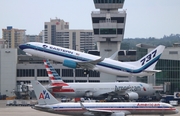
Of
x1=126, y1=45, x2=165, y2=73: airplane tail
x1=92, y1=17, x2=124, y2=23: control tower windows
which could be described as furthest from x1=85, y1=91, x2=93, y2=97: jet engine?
x1=92, y1=17, x2=124, y2=23: control tower windows

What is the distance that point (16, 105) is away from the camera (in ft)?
418

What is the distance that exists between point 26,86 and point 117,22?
33.3 metres

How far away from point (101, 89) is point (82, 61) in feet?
101

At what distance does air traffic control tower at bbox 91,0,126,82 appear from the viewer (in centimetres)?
16288

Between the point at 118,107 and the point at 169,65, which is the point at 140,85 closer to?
the point at 169,65

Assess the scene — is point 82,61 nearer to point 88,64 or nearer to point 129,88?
point 88,64

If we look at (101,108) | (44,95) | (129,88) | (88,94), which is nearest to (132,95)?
(129,88)

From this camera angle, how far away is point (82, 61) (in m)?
103

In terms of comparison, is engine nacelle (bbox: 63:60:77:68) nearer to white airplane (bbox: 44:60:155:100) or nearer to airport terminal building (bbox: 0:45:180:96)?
white airplane (bbox: 44:60:155:100)

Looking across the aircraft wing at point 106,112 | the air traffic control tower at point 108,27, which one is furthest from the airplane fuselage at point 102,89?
the aircraft wing at point 106,112

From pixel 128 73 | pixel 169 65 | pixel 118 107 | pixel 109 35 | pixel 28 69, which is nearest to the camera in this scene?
pixel 118 107

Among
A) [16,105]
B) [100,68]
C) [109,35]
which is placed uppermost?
[109,35]

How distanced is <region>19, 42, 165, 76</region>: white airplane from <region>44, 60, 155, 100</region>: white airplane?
2167 centimetres

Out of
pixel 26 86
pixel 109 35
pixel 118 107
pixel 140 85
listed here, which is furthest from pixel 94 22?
pixel 118 107
